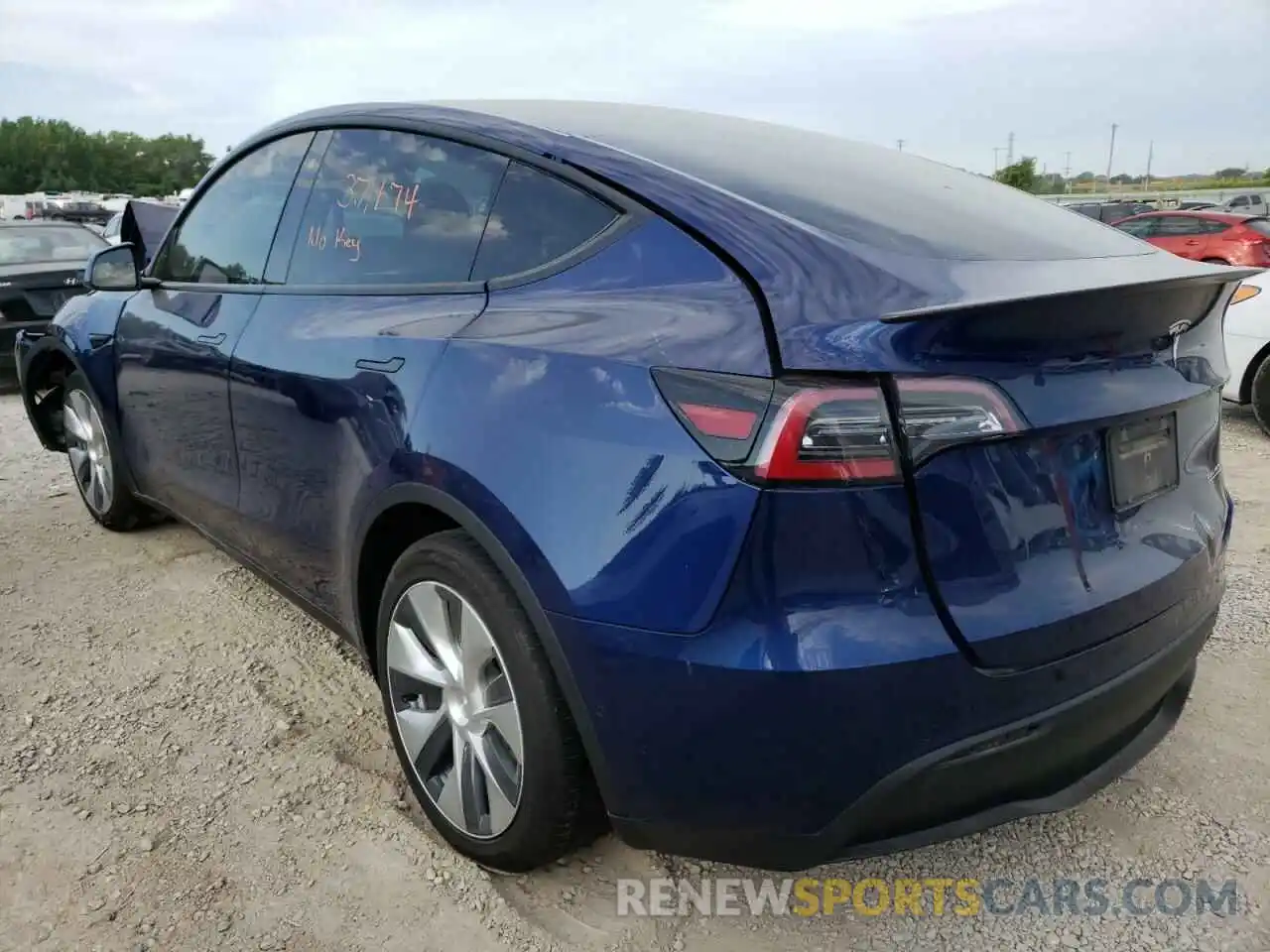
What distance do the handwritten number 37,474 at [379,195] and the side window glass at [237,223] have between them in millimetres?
370

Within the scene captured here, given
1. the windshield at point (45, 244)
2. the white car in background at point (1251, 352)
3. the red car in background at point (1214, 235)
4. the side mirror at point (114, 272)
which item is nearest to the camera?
the side mirror at point (114, 272)

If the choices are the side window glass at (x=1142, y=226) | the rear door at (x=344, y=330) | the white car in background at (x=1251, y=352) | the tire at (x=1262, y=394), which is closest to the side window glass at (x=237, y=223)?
the rear door at (x=344, y=330)

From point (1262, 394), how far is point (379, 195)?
5491 mm

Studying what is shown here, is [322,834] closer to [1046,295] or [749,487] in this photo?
[749,487]

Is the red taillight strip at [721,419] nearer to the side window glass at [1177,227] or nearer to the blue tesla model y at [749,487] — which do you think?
the blue tesla model y at [749,487]

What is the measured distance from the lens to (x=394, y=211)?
2480 millimetres

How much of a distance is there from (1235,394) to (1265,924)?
478 cm

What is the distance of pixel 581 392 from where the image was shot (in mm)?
1746

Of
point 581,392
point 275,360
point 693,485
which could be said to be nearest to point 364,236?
point 275,360

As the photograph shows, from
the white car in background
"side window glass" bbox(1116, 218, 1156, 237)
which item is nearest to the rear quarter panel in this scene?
the white car in background

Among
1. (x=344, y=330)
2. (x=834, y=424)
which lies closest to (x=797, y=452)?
(x=834, y=424)

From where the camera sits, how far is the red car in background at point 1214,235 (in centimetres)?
1408

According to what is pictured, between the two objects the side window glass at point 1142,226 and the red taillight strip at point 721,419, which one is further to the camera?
the side window glass at point 1142,226

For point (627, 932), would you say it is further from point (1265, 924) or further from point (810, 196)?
point (810, 196)
